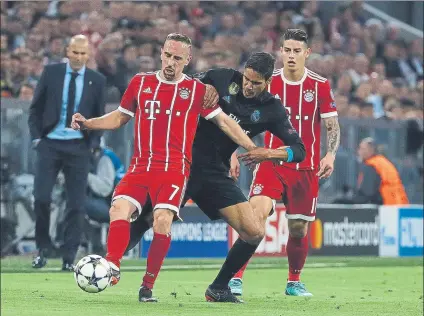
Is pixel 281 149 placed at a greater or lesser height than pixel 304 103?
lesser

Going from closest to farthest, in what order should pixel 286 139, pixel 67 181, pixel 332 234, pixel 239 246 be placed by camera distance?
pixel 286 139 < pixel 239 246 < pixel 67 181 < pixel 332 234

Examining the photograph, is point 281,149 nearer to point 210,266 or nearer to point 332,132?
point 332,132

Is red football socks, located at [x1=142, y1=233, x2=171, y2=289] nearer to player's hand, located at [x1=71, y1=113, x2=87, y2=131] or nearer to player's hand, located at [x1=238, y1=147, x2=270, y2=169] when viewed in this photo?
player's hand, located at [x1=238, y1=147, x2=270, y2=169]

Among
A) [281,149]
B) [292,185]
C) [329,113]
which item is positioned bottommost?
[292,185]

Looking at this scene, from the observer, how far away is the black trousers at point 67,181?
517 inches

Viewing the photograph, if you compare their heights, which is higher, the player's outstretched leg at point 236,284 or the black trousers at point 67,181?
the black trousers at point 67,181

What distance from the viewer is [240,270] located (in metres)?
11.0

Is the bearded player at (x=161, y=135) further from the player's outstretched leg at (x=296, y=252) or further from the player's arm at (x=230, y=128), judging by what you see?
the player's outstretched leg at (x=296, y=252)

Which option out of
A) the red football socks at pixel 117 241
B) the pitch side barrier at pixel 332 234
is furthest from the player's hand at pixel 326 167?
the pitch side barrier at pixel 332 234

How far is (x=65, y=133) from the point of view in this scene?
1314 centimetres

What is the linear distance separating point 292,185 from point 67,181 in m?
3.12

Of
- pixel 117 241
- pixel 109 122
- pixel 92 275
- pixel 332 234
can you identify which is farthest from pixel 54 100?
pixel 332 234

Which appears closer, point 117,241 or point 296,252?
point 117,241

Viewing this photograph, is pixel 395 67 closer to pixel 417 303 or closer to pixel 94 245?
pixel 94 245
